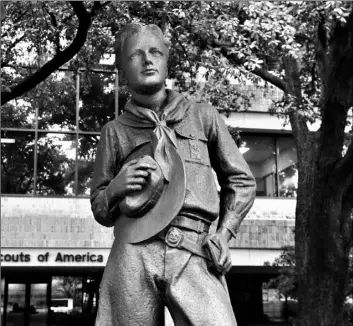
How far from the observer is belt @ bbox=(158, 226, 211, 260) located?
131 inches

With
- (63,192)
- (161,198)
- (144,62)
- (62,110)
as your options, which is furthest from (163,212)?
(63,192)

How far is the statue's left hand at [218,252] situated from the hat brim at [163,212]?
0.22m

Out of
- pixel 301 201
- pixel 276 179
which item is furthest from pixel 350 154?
pixel 276 179

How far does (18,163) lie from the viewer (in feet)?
63.7

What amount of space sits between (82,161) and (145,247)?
16346mm

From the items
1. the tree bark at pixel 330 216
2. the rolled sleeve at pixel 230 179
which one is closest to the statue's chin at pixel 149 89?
the rolled sleeve at pixel 230 179

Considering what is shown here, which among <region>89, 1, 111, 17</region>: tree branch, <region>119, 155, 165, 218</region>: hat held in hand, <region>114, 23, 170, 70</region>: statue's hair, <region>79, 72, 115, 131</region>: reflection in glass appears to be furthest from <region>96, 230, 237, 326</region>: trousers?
<region>79, 72, 115, 131</region>: reflection in glass

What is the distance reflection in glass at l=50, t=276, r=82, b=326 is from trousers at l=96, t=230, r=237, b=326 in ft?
67.2

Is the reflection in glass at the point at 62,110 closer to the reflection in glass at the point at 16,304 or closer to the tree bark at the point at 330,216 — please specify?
the reflection in glass at the point at 16,304

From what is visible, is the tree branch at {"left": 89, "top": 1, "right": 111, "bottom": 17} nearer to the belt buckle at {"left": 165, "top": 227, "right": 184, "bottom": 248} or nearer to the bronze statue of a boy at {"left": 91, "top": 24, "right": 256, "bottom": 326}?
the bronze statue of a boy at {"left": 91, "top": 24, "right": 256, "bottom": 326}

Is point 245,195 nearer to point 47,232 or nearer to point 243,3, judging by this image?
point 243,3

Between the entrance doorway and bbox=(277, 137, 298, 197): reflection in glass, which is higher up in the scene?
bbox=(277, 137, 298, 197): reflection in glass

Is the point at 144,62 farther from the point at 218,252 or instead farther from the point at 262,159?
the point at 262,159

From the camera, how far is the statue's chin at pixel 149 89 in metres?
3.59
